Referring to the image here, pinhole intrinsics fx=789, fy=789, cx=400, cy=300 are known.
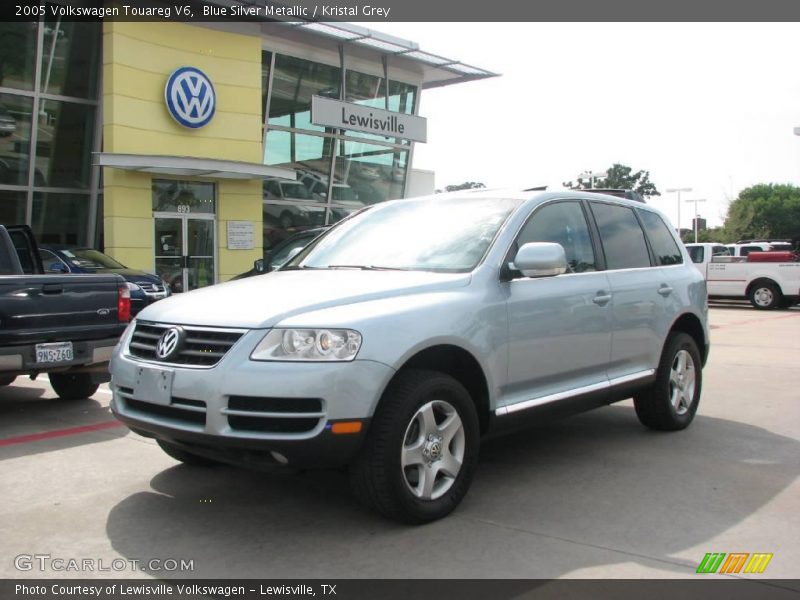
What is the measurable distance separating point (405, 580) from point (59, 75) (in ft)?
59.6

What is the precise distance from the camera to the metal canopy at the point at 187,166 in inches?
651

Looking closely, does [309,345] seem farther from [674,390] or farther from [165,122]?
[165,122]

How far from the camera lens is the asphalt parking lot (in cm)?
357

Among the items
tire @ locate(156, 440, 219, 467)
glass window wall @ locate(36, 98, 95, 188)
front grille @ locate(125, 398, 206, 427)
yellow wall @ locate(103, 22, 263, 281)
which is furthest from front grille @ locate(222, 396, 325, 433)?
glass window wall @ locate(36, 98, 95, 188)

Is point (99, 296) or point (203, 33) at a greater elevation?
point (203, 33)

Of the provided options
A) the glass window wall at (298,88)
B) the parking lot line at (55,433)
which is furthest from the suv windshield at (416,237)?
the glass window wall at (298,88)

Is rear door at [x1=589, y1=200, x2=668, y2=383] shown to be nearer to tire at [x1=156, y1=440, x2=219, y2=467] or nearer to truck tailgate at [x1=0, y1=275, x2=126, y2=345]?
tire at [x1=156, y1=440, x2=219, y2=467]

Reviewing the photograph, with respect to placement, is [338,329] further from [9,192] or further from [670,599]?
[9,192]

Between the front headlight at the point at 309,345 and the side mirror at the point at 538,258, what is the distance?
3.99ft

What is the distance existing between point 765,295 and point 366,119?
11.7 m

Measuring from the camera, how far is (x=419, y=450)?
13.0ft

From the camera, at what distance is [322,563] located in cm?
355

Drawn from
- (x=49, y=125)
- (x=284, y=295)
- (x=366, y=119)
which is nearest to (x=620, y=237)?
(x=284, y=295)

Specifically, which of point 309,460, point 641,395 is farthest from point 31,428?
point 641,395
